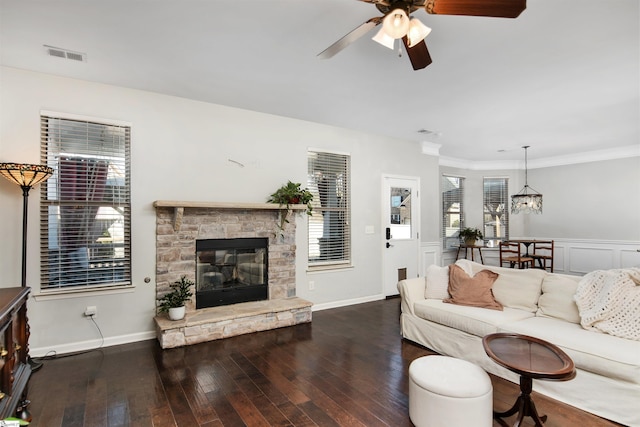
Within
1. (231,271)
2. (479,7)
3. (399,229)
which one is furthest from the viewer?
(399,229)

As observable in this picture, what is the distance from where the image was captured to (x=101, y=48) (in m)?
2.77

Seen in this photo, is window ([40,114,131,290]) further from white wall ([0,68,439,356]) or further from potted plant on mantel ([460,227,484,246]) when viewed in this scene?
potted plant on mantel ([460,227,484,246])

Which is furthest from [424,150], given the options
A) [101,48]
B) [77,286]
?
[77,286]

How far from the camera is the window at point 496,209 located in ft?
25.2

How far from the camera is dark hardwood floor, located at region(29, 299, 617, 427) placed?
85.6 inches

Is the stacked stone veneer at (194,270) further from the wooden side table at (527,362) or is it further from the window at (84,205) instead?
the wooden side table at (527,362)

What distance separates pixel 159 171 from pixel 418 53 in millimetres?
2955

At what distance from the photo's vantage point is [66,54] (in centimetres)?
287

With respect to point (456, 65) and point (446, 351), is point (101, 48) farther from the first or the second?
point (446, 351)

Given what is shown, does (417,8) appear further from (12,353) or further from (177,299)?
(177,299)

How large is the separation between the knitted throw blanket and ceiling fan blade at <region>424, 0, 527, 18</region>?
2.23m

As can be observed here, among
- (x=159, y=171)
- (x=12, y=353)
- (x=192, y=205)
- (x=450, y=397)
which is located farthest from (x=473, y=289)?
(x=12, y=353)

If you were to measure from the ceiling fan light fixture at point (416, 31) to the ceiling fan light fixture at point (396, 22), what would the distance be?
100 mm

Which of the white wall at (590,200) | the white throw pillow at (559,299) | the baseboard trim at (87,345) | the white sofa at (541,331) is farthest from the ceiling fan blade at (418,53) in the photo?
the white wall at (590,200)
